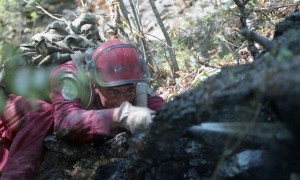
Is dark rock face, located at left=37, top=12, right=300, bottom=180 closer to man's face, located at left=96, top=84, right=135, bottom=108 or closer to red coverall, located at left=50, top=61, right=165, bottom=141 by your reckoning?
red coverall, located at left=50, top=61, right=165, bottom=141

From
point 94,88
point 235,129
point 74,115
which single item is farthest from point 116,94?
point 235,129

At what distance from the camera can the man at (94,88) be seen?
3543 mm

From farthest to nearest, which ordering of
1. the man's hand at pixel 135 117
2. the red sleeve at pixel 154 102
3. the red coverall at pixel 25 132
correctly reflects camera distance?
the red sleeve at pixel 154 102, the red coverall at pixel 25 132, the man's hand at pixel 135 117

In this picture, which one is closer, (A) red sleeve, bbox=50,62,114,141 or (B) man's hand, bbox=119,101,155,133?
(B) man's hand, bbox=119,101,155,133

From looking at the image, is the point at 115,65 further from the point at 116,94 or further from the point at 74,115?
the point at 74,115

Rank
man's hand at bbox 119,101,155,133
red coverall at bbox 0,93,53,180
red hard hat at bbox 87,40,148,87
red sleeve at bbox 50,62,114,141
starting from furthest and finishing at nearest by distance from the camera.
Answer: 1. red coverall at bbox 0,93,53,180
2. red hard hat at bbox 87,40,148,87
3. red sleeve at bbox 50,62,114,141
4. man's hand at bbox 119,101,155,133

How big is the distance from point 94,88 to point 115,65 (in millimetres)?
319

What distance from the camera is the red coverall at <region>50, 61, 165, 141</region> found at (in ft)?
11.4

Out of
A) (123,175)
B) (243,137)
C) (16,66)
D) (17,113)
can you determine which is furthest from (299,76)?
(17,113)

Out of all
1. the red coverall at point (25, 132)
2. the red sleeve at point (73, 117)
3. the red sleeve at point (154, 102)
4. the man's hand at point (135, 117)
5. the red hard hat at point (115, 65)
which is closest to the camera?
the man's hand at point (135, 117)

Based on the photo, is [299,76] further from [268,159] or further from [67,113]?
[67,113]

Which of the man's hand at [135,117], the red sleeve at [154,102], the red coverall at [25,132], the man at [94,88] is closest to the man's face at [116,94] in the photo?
the man at [94,88]

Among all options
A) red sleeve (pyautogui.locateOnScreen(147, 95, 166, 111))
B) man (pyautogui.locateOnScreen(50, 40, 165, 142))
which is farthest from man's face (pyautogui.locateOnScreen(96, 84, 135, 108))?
red sleeve (pyautogui.locateOnScreen(147, 95, 166, 111))

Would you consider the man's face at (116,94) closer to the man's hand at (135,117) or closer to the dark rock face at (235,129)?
the man's hand at (135,117)
